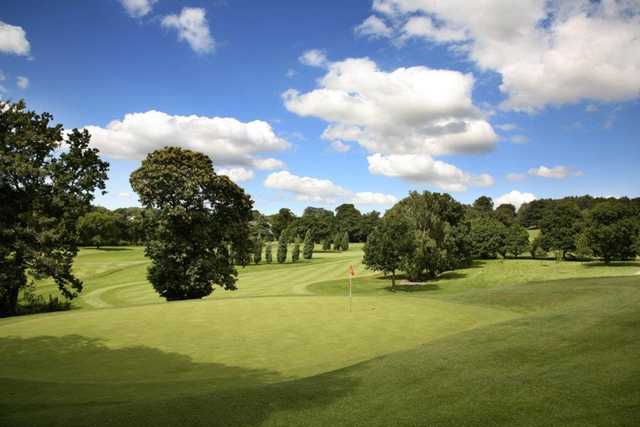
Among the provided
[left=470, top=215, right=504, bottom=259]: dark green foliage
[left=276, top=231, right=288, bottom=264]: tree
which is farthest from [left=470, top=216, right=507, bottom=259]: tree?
[left=276, top=231, right=288, bottom=264]: tree

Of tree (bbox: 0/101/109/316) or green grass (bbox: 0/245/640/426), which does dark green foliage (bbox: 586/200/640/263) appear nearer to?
green grass (bbox: 0/245/640/426)

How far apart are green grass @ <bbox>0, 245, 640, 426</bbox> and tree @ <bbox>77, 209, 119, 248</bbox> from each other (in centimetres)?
9060

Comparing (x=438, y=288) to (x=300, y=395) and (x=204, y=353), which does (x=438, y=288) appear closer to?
(x=204, y=353)

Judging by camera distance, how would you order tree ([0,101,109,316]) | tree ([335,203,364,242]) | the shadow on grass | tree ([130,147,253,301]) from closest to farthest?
1. the shadow on grass
2. tree ([0,101,109,316])
3. tree ([130,147,253,301])
4. tree ([335,203,364,242])

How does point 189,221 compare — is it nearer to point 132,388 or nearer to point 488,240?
→ point 132,388

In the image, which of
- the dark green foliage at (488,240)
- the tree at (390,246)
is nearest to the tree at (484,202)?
the dark green foliage at (488,240)

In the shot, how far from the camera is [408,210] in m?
54.3

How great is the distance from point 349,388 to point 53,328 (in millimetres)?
16218

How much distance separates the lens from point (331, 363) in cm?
1370

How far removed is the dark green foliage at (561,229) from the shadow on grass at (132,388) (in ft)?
243

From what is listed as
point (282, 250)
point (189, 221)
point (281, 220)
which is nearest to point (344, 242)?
point (282, 250)

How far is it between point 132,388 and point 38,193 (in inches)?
490

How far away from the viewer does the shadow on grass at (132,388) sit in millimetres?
8305

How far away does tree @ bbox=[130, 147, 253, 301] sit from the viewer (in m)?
31.7
